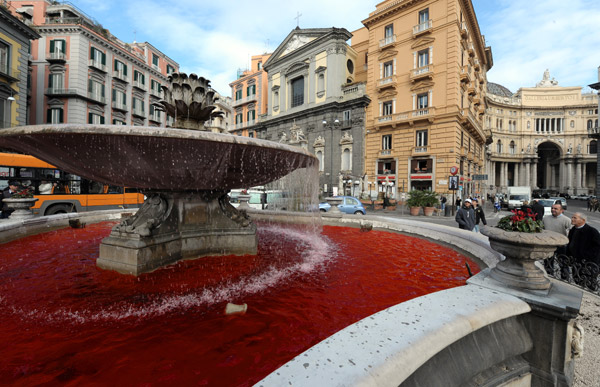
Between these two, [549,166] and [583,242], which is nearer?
[583,242]

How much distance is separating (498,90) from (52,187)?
249 ft

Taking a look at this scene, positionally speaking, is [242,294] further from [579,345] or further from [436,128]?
[436,128]

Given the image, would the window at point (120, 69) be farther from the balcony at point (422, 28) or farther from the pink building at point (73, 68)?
the balcony at point (422, 28)

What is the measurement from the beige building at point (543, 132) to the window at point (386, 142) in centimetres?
3880

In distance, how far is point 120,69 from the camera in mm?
27406

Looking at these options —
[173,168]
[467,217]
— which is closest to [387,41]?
[467,217]

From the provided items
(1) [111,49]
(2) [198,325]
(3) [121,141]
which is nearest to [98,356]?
(2) [198,325]

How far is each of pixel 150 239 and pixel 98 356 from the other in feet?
7.04

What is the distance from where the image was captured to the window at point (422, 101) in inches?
958

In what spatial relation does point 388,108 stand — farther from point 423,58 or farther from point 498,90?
point 498,90

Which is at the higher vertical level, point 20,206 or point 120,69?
point 120,69

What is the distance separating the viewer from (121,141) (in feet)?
9.60

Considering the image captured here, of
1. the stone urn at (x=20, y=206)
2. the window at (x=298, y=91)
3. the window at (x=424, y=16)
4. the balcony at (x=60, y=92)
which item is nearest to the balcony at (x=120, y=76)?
the balcony at (x=60, y=92)

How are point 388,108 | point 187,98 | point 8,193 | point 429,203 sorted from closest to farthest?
point 187,98
point 8,193
point 429,203
point 388,108
